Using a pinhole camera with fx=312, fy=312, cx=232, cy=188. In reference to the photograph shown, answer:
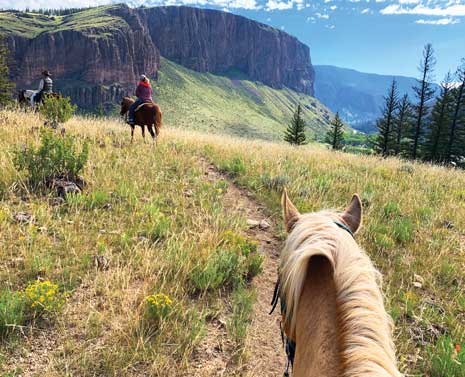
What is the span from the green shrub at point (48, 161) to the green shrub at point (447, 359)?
A: 632 cm

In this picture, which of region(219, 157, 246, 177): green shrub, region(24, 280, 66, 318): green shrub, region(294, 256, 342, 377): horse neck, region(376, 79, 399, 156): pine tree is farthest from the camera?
region(376, 79, 399, 156): pine tree

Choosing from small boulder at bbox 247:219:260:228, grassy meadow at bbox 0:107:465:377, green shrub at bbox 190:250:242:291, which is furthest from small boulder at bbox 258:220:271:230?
green shrub at bbox 190:250:242:291

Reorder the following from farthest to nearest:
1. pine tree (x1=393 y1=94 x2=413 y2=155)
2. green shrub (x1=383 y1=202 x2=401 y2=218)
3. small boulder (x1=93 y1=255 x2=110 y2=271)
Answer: pine tree (x1=393 y1=94 x2=413 y2=155), green shrub (x1=383 y1=202 x2=401 y2=218), small boulder (x1=93 y1=255 x2=110 y2=271)

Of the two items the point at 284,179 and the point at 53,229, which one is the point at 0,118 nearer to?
the point at 53,229

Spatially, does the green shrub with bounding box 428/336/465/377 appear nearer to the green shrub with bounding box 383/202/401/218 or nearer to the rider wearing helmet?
the green shrub with bounding box 383/202/401/218

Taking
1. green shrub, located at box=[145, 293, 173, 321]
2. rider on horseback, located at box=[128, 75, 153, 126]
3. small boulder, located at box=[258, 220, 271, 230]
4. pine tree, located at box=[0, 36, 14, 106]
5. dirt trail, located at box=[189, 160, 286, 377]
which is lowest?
dirt trail, located at box=[189, 160, 286, 377]

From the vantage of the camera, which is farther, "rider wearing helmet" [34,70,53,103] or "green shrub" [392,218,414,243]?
"rider wearing helmet" [34,70,53,103]

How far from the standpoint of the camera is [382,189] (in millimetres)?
8922

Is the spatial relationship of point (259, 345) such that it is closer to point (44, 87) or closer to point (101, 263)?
point (101, 263)

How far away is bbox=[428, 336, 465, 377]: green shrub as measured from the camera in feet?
10.1

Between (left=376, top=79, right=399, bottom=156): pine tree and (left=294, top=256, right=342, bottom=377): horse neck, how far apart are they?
4864 centimetres

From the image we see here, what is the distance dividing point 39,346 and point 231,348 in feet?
6.24

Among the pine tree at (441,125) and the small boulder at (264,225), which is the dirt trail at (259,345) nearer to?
the small boulder at (264,225)

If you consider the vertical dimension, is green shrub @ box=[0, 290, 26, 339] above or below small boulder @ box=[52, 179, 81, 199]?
below
